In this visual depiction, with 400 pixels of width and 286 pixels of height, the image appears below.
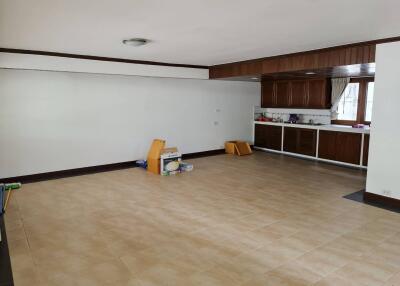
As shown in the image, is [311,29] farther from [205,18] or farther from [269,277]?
[269,277]

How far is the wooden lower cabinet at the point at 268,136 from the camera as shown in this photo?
8477mm

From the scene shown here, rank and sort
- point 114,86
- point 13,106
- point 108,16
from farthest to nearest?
point 114,86 < point 13,106 < point 108,16

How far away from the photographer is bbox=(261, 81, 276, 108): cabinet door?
28.6ft

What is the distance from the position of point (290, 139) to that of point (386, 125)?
3.92 metres

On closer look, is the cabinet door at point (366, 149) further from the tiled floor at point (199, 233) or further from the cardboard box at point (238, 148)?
the cardboard box at point (238, 148)

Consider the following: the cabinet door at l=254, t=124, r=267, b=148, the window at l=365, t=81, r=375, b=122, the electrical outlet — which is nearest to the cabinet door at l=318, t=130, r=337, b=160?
the window at l=365, t=81, r=375, b=122

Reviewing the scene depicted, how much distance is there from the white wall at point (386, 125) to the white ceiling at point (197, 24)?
0.38 metres

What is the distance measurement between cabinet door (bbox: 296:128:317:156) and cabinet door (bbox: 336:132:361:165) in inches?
24.5

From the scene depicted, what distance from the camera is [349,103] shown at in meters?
7.54

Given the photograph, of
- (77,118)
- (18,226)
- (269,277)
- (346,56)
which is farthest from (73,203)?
(346,56)

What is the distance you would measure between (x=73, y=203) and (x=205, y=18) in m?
3.23

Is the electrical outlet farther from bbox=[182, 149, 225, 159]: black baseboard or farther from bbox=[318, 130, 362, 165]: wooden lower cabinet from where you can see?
bbox=[182, 149, 225, 159]: black baseboard

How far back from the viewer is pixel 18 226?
3.65 m

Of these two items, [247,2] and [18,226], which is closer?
[247,2]
